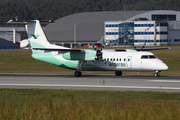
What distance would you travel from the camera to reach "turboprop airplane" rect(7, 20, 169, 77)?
99.3 feet

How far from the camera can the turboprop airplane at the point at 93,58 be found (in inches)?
1192

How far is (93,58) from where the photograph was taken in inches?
1271

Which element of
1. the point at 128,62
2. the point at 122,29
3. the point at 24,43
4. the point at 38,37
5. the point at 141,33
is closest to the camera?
the point at 128,62

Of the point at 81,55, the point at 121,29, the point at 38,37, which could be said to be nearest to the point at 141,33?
the point at 121,29

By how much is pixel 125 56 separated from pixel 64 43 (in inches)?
4819

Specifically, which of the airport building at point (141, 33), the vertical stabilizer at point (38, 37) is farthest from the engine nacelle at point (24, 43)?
the vertical stabilizer at point (38, 37)

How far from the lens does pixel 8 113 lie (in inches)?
460

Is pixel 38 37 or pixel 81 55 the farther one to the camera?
pixel 38 37

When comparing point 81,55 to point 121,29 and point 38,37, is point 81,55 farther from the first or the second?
point 121,29

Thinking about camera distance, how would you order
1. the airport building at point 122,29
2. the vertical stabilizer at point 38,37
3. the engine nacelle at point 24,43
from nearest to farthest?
the vertical stabilizer at point 38,37, the airport building at point 122,29, the engine nacelle at point 24,43

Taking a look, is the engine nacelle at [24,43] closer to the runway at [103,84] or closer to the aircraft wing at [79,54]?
the aircraft wing at [79,54]

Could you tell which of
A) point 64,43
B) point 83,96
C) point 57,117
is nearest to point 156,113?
point 57,117

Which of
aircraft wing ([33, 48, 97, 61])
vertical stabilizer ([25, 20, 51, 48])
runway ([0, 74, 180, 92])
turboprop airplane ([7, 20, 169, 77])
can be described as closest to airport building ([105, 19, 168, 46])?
vertical stabilizer ([25, 20, 51, 48])

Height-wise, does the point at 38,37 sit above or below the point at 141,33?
below
